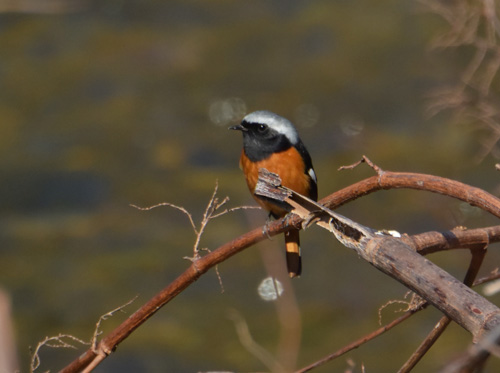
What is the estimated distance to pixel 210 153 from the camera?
338 inches

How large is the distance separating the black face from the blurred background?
3.62 ft

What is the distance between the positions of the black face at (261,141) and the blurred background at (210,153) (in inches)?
43.4

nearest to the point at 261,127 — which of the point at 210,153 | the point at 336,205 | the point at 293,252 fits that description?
the point at 293,252

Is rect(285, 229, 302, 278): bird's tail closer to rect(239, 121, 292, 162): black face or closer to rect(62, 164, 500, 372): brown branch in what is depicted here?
rect(239, 121, 292, 162): black face

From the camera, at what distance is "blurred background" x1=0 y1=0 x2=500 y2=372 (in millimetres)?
6773

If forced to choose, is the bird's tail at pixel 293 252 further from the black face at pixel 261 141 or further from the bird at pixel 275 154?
the black face at pixel 261 141

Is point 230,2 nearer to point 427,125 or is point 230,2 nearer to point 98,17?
point 98,17

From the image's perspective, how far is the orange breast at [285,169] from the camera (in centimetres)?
443

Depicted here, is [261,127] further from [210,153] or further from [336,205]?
[210,153]

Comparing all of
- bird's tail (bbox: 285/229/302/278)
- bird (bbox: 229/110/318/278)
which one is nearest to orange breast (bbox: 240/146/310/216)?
bird (bbox: 229/110/318/278)

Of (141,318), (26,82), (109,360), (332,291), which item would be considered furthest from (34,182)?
(141,318)

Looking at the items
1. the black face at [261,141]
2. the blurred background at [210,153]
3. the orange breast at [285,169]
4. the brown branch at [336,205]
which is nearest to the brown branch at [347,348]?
the brown branch at [336,205]

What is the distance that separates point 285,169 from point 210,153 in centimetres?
418

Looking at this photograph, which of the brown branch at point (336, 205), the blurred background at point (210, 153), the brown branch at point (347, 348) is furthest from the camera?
the blurred background at point (210, 153)
